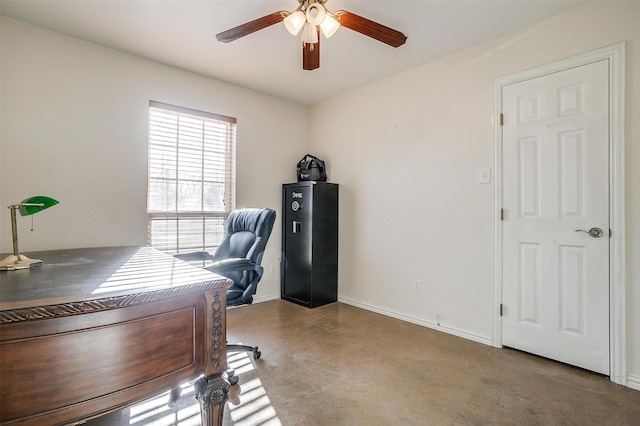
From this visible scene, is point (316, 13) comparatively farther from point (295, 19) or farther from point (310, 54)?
point (310, 54)

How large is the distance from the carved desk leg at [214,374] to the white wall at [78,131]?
2.26 m

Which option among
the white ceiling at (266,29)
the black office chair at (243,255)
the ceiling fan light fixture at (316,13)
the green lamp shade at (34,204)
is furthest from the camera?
the white ceiling at (266,29)

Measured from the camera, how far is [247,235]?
2.47 metres

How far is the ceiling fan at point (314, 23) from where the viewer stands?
1.79 metres

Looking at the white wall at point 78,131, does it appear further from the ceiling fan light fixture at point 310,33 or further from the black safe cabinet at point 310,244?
the ceiling fan light fixture at point 310,33

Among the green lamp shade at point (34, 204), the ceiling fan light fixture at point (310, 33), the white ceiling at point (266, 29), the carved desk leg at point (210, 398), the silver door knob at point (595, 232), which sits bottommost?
the carved desk leg at point (210, 398)

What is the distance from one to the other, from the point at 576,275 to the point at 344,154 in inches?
101

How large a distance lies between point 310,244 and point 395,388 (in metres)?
1.87

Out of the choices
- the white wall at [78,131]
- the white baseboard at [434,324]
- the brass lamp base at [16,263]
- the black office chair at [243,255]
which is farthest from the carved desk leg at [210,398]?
the white baseboard at [434,324]

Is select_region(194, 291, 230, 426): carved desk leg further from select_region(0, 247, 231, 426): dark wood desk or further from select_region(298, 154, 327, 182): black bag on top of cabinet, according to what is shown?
select_region(298, 154, 327, 182): black bag on top of cabinet

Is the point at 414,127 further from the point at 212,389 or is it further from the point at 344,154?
the point at 212,389

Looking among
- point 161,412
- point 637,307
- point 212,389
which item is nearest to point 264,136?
point 161,412

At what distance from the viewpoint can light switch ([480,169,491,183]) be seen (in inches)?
101

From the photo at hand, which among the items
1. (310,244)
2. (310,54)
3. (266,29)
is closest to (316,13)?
(310,54)
